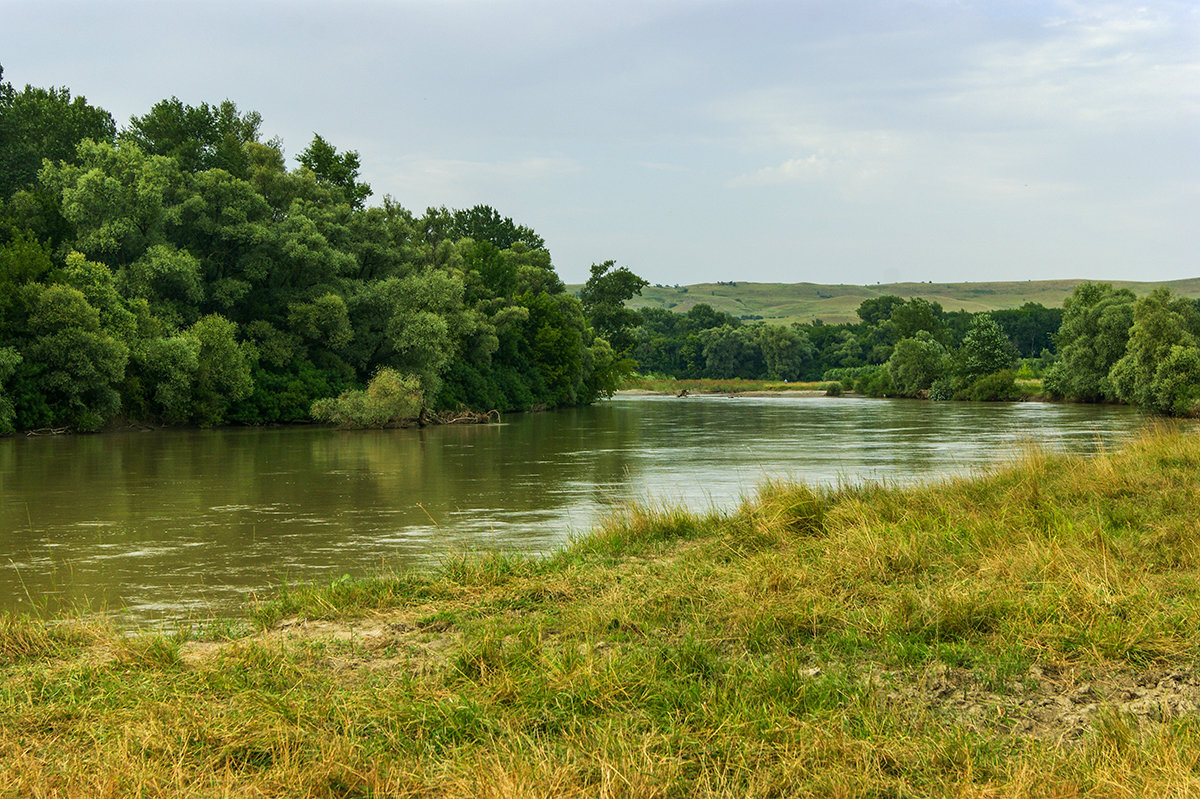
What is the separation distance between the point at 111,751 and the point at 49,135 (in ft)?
205

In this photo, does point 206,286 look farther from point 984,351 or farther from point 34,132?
point 984,351

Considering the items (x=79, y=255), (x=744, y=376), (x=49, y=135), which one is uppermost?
(x=49, y=135)

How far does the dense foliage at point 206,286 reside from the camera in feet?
128

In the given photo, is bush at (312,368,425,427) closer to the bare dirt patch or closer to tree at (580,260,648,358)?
the bare dirt patch

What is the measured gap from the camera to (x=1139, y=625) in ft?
21.2

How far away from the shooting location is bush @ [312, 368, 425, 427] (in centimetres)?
4716

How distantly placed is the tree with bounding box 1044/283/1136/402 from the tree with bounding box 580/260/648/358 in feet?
140

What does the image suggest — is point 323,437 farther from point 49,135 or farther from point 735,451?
point 49,135

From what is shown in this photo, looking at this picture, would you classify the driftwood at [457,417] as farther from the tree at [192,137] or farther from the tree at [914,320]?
the tree at [914,320]

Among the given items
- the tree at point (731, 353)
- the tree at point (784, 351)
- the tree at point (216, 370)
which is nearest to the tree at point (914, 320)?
the tree at point (784, 351)

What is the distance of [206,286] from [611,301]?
56.7 metres

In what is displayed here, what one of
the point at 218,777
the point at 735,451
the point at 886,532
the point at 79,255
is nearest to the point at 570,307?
the point at 79,255

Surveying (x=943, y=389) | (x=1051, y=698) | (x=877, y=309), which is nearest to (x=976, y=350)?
(x=943, y=389)

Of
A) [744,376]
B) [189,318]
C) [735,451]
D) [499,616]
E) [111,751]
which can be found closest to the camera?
[111,751]
